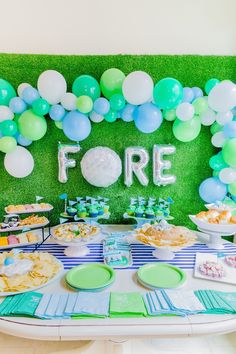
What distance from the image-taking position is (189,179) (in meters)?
2.26

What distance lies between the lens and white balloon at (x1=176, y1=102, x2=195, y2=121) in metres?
1.90

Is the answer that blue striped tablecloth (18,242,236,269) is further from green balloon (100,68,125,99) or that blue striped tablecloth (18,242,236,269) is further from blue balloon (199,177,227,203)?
green balloon (100,68,125,99)

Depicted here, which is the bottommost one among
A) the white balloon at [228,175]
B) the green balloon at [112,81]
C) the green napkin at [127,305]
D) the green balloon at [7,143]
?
the green napkin at [127,305]

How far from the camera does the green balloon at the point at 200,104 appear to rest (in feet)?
6.39

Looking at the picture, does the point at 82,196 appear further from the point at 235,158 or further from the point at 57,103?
the point at 235,158

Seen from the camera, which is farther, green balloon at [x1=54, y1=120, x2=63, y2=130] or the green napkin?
green balloon at [x1=54, y1=120, x2=63, y2=130]

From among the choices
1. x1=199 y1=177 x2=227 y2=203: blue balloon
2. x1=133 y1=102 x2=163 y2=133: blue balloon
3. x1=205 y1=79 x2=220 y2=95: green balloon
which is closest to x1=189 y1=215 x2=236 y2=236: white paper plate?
x1=199 y1=177 x2=227 y2=203: blue balloon

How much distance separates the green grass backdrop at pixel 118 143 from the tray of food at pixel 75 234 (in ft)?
1.47

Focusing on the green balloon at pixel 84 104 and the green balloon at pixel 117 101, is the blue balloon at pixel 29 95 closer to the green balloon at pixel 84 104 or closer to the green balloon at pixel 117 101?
the green balloon at pixel 84 104

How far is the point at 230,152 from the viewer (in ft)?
6.31

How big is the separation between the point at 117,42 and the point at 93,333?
2.05 m

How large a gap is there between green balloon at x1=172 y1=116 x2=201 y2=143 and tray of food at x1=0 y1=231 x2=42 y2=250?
1256 millimetres

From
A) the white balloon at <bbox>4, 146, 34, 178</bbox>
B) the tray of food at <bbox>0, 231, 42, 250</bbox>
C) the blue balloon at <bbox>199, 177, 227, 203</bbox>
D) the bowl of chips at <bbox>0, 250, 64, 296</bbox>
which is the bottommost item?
the bowl of chips at <bbox>0, 250, 64, 296</bbox>

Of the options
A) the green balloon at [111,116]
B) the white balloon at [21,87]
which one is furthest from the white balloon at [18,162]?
the green balloon at [111,116]
